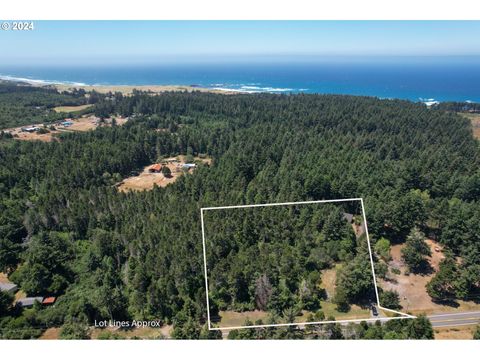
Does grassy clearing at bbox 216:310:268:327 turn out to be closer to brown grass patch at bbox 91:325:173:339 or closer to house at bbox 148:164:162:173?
brown grass patch at bbox 91:325:173:339

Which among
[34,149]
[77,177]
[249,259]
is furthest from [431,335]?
[34,149]

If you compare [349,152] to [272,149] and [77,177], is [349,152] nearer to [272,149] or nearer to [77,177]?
[272,149]

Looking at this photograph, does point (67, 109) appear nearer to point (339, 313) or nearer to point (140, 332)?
point (140, 332)

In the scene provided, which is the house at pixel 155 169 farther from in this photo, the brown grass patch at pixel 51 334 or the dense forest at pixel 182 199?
the brown grass patch at pixel 51 334

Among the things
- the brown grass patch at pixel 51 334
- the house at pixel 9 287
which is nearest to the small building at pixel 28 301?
the house at pixel 9 287

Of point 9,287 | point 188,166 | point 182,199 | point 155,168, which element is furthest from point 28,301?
point 188,166
